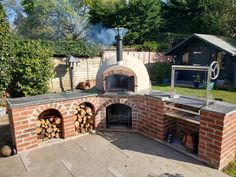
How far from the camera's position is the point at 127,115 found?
6008 millimetres

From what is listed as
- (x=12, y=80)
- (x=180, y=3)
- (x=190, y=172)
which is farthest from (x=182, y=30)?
(x=190, y=172)

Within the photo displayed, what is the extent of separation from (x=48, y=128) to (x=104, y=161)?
6.33ft

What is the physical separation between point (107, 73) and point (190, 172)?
133 inches

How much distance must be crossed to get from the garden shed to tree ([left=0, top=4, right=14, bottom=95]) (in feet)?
36.6

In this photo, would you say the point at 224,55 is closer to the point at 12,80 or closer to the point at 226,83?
the point at 226,83

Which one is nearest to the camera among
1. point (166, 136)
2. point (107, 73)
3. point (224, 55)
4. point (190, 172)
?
point (190, 172)

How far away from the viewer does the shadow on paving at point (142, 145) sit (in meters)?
4.34

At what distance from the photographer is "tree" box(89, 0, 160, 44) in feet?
60.4

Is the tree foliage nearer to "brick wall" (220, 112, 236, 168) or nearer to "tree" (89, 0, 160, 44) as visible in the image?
"tree" (89, 0, 160, 44)

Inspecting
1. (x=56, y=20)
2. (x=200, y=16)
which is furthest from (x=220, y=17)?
(x=56, y=20)

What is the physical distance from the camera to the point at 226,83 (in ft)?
40.1

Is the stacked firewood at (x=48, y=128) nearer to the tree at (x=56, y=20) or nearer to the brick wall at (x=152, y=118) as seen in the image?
the brick wall at (x=152, y=118)

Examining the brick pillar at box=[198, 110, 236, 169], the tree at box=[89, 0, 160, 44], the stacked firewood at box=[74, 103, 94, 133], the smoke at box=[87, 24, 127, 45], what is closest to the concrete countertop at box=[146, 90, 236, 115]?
the brick pillar at box=[198, 110, 236, 169]

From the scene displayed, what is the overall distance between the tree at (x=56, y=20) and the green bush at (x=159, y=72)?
7.91 meters
